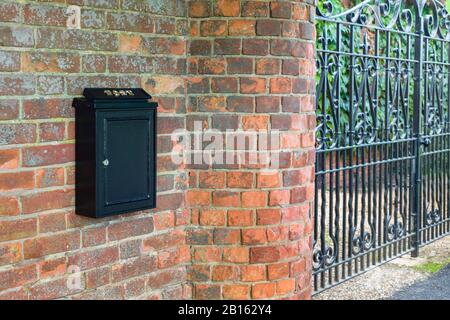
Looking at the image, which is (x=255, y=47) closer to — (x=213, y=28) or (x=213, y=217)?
(x=213, y=28)

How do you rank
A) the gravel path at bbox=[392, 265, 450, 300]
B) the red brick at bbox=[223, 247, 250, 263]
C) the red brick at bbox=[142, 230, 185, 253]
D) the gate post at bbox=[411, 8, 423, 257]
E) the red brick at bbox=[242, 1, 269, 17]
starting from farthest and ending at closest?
the gate post at bbox=[411, 8, 423, 257]
the gravel path at bbox=[392, 265, 450, 300]
the red brick at bbox=[223, 247, 250, 263]
the red brick at bbox=[242, 1, 269, 17]
the red brick at bbox=[142, 230, 185, 253]

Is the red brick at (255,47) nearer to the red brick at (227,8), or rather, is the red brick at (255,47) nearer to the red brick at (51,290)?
the red brick at (227,8)

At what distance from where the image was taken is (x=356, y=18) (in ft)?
18.6

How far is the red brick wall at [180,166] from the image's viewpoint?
322 centimetres

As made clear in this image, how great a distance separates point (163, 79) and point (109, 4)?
0.55m

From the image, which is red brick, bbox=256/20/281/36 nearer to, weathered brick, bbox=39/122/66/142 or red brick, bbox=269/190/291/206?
red brick, bbox=269/190/291/206

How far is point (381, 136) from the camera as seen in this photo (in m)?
6.21

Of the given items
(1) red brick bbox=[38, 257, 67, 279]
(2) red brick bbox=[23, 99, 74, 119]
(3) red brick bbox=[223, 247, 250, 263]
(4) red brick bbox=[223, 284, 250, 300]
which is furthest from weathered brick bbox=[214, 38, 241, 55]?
(1) red brick bbox=[38, 257, 67, 279]

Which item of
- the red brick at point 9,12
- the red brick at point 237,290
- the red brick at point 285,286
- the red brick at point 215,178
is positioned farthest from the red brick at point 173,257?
the red brick at point 9,12

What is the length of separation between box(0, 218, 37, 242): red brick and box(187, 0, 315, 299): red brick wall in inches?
43.7

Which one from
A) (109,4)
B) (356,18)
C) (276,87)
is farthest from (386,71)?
(109,4)

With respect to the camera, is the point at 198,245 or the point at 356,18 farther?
the point at 356,18

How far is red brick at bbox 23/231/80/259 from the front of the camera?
10.4ft

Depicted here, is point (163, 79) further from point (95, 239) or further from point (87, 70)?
point (95, 239)
